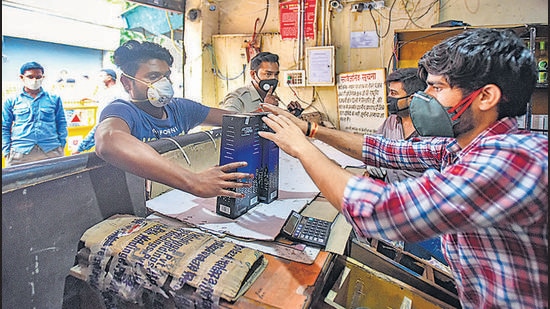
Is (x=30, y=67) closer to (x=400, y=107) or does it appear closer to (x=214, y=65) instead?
(x=400, y=107)

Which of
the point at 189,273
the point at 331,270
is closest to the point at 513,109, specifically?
the point at 331,270

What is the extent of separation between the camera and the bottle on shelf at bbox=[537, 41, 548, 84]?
2.21 metres

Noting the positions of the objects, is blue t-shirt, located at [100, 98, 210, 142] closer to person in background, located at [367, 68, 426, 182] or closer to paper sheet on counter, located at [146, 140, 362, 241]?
paper sheet on counter, located at [146, 140, 362, 241]

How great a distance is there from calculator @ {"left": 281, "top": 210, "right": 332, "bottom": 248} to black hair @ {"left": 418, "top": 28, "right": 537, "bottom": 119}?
0.54 metres

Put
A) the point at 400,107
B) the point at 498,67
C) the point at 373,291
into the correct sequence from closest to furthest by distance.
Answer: the point at 498,67, the point at 373,291, the point at 400,107

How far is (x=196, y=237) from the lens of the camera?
937 mm

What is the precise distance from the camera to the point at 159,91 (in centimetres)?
133

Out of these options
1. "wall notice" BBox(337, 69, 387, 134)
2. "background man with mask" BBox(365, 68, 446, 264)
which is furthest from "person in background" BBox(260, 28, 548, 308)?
"wall notice" BBox(337, 69, 387, 134)

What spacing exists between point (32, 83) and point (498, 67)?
123 centimetres

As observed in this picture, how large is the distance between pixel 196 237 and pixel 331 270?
16.5 inches

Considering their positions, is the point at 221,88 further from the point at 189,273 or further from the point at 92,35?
the point at 189,273

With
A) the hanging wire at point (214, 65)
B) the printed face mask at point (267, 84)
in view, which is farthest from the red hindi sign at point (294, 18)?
the printed face mask at point (267, 84)

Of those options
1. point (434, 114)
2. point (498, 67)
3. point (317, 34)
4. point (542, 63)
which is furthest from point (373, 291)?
point (317, 34)

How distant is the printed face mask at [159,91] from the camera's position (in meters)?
1.32
